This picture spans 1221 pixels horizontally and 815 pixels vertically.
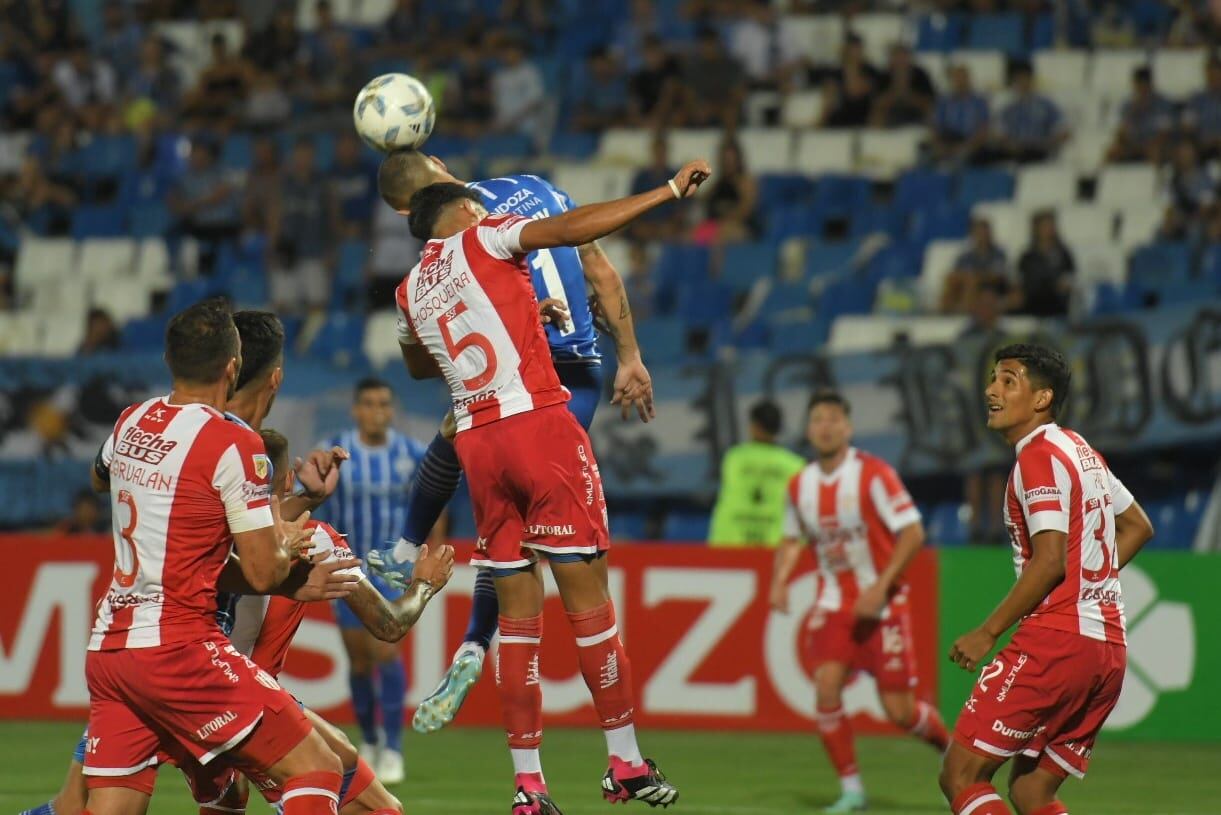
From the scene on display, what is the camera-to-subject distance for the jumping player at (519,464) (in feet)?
22.8

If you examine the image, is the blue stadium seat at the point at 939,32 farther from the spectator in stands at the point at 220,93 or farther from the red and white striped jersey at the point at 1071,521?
the red and white striped jersey at the point at 1071,521

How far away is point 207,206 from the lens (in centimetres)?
1881

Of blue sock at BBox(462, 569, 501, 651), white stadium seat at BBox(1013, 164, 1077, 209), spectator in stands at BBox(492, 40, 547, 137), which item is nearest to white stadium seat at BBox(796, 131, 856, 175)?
white stadium seat at BBox(1013, 164, 1077, 209)

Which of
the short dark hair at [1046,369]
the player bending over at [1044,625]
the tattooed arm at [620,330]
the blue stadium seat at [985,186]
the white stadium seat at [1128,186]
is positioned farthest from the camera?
the blue stadium seat at [985,186]

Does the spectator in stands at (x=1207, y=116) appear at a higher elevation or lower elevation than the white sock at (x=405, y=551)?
higher

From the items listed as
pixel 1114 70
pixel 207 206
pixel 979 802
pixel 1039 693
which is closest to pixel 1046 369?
pixel 1039 693

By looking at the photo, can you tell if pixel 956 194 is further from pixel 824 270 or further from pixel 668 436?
pixel 668 436

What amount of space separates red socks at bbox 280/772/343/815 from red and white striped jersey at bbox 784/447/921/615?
5070mm

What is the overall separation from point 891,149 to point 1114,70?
7.07ft

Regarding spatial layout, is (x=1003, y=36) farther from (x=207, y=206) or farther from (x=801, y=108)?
(x=207, y=206)

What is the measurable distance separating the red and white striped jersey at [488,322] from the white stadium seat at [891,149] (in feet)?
35.4

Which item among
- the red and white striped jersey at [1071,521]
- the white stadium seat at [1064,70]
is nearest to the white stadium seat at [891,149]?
the white stadium seat at [1064,70]

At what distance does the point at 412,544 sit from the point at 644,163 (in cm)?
1028

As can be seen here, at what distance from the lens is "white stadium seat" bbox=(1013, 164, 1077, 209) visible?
54.6 feet
